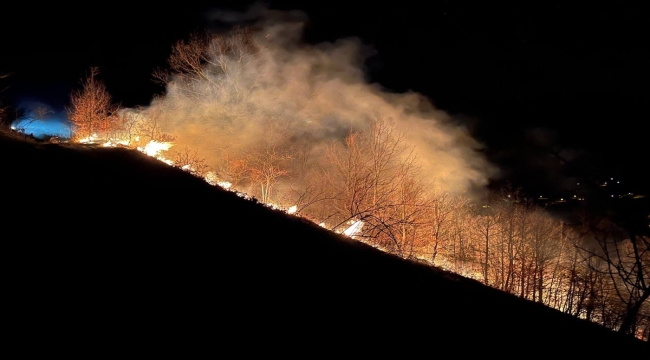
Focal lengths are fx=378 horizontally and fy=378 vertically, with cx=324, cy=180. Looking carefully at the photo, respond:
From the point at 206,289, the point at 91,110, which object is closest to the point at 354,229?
the point at 206,289

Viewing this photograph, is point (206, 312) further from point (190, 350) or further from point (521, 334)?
point (521, 334)

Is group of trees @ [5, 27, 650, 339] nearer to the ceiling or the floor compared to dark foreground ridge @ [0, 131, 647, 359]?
nearer to the ceiling

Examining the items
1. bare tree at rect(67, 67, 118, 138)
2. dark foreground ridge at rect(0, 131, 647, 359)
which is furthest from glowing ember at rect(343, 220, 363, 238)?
bare tree at rect(67, 67, 118, 138)

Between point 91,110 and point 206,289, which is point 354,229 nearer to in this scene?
point 206,289

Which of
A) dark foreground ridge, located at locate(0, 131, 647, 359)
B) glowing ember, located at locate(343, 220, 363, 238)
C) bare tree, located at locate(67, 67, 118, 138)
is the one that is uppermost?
bare tree, located at locate(67, 67, 118, 138)

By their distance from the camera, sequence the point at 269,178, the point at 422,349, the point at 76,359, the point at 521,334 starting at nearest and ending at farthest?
1. the point at 76,359
2. the point at 422,349
3. the point at 521,334
4. the point at 269,178

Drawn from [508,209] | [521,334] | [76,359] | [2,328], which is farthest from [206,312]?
[508,209]

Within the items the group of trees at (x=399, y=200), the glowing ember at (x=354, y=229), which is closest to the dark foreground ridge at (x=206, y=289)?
the glowing ember at (x=354, y=229)

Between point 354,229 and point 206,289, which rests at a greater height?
point 354,229

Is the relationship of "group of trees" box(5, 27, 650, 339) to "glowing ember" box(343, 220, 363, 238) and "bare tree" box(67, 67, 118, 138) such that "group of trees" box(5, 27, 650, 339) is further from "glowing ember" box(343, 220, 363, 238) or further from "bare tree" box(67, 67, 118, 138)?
"glowing ember" box(343, 220, 363, 238)
